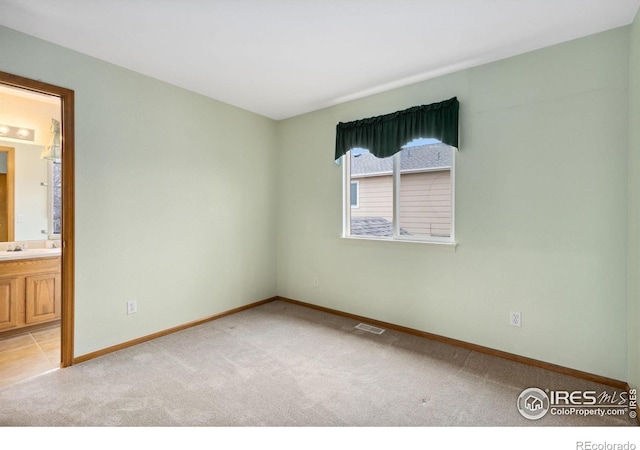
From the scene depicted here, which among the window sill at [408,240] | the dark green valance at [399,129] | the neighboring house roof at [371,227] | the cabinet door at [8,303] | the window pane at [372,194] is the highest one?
the dark green valance at [399,129]

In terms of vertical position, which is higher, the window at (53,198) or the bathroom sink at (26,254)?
the window at (53,198)

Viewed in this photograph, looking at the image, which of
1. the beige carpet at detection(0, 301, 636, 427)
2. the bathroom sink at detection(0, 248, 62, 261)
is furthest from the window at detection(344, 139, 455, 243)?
the bathroom sink at detection(0, 248, 62, 261)

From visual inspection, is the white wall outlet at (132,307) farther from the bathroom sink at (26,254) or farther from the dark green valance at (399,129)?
the dark green valance at (399,129)

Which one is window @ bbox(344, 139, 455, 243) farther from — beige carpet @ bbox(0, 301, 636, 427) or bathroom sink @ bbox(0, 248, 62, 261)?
bathroom sink @ bbox(0, 248, 62, 261)

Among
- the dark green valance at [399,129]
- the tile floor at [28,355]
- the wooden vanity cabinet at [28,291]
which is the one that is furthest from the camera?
the wooden vanity cabinet at [28,291]

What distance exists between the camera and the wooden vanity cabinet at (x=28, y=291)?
307 centimetres

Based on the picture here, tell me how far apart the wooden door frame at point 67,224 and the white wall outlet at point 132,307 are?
0.43 meters

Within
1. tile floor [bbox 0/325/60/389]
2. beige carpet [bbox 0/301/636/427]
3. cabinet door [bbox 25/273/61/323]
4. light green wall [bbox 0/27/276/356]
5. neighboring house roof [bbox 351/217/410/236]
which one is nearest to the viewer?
beige carpet [bbox 0/301/636/427]

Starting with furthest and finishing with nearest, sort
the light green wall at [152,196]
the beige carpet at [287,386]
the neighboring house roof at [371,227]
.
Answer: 1. the neighboring house roof at [371,227]
2. the light green wall at [152,196]
3. the beige carpet at [287,386]

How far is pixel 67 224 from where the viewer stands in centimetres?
248

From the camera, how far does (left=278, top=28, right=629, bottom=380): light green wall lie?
7.29ft

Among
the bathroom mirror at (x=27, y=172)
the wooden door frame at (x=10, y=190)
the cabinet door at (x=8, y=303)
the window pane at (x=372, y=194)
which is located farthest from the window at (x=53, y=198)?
the window pane at (x=372, y=194)

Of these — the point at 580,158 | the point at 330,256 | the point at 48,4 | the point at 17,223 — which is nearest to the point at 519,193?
the point at 580,158

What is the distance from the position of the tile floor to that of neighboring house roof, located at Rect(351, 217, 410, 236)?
302cm
